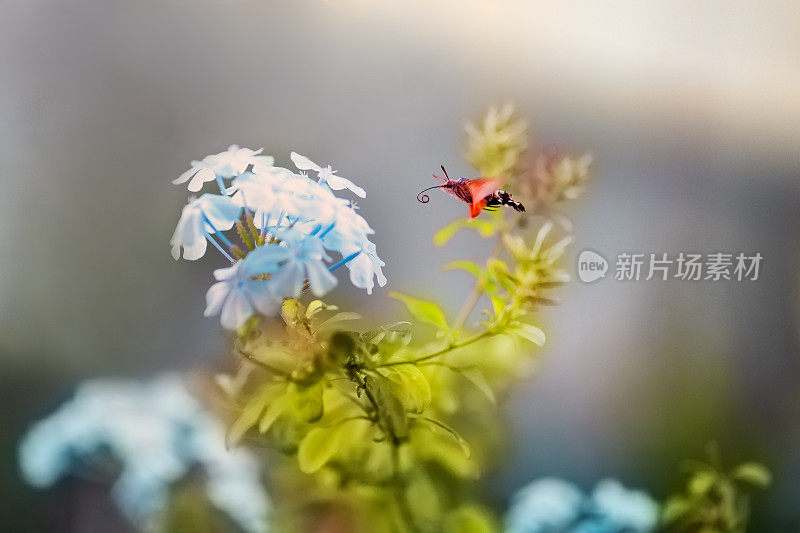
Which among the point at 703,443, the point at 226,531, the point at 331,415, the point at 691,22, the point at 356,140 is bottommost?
the point at 226,531

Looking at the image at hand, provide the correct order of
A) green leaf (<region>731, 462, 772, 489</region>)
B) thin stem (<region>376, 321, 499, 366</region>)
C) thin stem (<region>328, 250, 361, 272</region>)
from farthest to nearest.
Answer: green leaf (<region>731, 462, 772, 489</region>) < thin stem (<region>376, 321, 499, 366</region>) < thin stem (<region>328, 250, 361, 272</region>)

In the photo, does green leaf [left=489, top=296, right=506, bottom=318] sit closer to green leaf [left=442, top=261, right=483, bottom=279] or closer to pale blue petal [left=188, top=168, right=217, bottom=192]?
green leaf [left=442, top=261, right=483, bottom=279]

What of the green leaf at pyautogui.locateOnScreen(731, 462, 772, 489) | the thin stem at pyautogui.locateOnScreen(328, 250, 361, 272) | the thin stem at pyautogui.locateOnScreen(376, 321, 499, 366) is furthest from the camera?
the green leaf at pyautogui.locateOnScreen(731, 462, 772, 489)

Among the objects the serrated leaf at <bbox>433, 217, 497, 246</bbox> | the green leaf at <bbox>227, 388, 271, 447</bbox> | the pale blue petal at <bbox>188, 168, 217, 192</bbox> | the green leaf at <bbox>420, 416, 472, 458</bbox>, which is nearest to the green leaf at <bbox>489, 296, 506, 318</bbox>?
the serrated leaf at <bbox>433, 217, 497, 246</bbox>

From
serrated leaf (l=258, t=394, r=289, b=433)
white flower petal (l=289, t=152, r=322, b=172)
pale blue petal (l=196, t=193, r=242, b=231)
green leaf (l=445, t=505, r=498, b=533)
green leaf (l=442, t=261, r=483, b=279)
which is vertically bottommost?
green leaf (l=445, t=505, r=498, b=533)

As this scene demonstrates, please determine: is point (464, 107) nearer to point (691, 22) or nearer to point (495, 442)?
point (691, 22)

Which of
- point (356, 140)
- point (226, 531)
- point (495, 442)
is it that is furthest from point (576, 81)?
point (226, 531)

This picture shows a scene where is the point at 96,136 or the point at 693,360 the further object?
the point at 693,360

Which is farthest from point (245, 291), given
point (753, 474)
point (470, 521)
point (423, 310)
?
point (753, 474)
